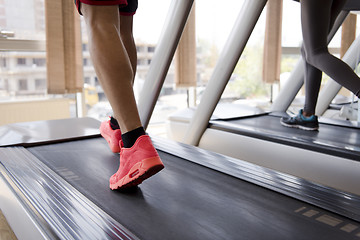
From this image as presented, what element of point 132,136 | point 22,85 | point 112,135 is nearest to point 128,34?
point 112,135

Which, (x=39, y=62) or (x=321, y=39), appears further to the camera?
(x=39, y=62)

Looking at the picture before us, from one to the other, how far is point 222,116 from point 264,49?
2.07 m

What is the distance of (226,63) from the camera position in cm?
206

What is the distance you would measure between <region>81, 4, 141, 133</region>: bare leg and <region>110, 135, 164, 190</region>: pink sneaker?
0.06 metres

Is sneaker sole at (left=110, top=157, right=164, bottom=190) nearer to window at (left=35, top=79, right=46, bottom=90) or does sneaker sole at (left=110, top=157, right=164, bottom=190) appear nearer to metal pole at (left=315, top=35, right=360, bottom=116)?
window at (left=35, top=79, right=46, bottom=90)

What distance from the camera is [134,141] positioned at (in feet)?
2.94

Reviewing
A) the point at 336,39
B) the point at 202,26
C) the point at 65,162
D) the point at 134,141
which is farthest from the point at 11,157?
the point at 336,39

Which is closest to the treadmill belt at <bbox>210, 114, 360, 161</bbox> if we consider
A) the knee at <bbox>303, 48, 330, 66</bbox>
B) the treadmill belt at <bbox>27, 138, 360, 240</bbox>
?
the knee at <bbox>303, 48, 330, 66</bbox>

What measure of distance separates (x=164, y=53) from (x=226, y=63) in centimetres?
40

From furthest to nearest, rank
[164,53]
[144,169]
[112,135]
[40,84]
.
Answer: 1. [40,84]
2. [164,53]
3. [112,135]
4. [144,169]

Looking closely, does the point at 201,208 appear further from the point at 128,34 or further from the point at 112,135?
the point at 128,34

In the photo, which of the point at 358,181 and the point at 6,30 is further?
the point at 6,30

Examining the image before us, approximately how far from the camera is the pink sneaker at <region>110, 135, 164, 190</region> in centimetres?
85

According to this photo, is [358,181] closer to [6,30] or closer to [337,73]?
[337,73]
